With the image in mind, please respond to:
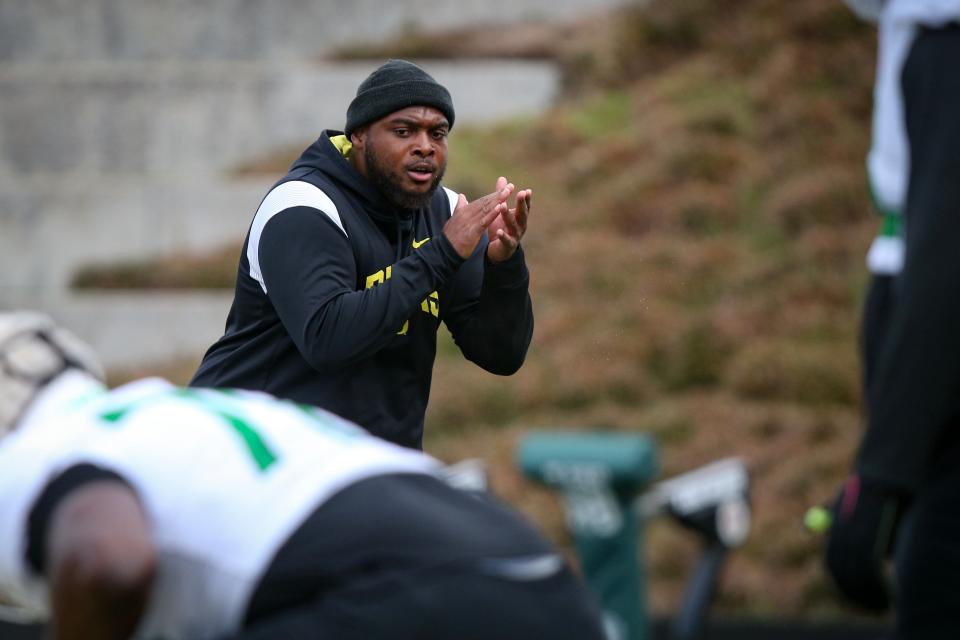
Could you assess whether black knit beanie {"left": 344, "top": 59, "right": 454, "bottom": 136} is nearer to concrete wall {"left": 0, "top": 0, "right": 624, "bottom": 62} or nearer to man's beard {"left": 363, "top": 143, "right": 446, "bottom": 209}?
man's beard {"left": 363, "top": 143, "right": 446, "bottom": 209}

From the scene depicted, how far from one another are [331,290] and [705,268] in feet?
25.1

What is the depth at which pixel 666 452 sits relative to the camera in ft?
31.4

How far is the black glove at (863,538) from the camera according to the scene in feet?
10.1

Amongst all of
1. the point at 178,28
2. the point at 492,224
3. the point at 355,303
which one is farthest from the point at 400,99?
the point at 178,28

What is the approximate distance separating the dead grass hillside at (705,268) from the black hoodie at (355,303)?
476cm

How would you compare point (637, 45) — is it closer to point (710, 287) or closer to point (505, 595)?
point (710, 287)

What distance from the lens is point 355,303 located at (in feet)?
10.5

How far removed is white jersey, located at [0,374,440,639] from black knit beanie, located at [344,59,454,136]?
1.00m

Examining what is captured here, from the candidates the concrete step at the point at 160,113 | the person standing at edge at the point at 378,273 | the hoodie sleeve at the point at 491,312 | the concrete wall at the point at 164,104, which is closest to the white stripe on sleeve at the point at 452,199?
the person standing at edge at the point at 378,273

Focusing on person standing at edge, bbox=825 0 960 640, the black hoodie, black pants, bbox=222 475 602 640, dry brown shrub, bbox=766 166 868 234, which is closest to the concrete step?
dry brown shrub, bbox=766 166 868 234

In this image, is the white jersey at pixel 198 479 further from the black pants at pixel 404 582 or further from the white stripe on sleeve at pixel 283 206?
the white stripe on sleeve at pixel 283 206

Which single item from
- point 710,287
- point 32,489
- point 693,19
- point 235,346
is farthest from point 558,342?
point 32,489

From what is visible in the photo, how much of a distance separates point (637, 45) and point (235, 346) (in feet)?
Answer: 31.3

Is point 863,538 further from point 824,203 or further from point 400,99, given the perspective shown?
point 824,203
